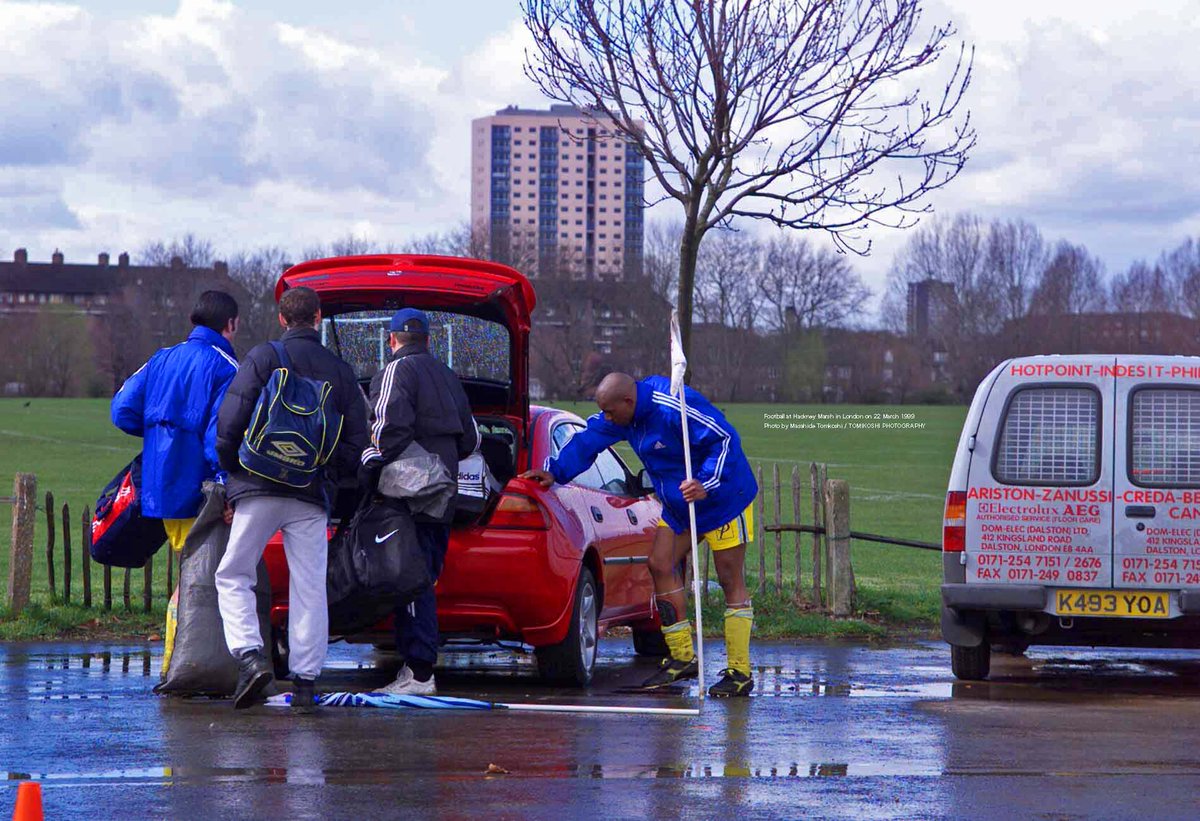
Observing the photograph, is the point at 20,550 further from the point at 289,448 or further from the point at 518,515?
the point at 289,448

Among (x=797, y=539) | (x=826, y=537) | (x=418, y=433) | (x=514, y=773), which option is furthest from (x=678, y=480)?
(x=797, y=539)

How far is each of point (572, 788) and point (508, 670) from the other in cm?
444

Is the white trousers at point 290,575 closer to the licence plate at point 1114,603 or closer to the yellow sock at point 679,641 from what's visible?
the yellow sock at point 679,641

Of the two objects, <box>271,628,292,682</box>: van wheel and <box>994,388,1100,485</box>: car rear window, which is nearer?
<box>994,388,1100,485</box>: car rear window

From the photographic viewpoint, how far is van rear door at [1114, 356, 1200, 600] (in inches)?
363

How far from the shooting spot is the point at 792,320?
4761 inches

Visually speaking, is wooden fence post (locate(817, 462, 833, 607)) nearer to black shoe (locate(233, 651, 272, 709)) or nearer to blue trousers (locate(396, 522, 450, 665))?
blue trousers (locate(396, 522, 450, 665))

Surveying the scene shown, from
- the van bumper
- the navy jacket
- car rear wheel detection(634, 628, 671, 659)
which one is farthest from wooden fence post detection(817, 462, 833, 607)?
the navy jacket

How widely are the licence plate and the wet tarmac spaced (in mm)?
458

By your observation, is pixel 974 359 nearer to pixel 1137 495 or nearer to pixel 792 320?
pixel 792 320

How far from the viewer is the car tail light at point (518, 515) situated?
8961 mm

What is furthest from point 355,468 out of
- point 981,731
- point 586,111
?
point 586,111

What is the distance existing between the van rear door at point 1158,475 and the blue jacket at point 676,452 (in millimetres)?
2029

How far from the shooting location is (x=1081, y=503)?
9336 mm
